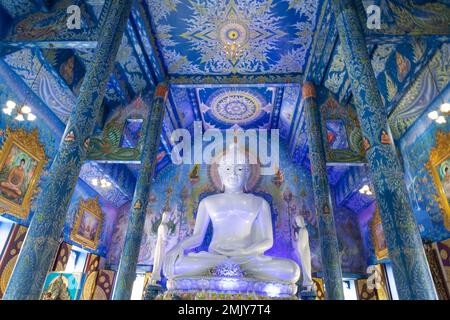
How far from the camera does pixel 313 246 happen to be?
9406mm

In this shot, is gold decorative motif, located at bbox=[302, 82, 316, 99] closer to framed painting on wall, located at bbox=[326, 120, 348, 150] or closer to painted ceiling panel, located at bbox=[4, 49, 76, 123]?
framed painting on wall, located at bbox=[326, 120, 348, 150]

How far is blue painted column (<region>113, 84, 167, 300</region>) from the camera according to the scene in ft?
19.1

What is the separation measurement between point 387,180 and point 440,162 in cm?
361

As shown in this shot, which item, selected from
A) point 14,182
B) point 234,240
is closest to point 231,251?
point 234,240

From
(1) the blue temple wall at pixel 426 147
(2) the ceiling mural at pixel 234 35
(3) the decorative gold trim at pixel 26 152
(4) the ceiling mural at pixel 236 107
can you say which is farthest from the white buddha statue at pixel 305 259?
(3) the decorative gold trim at pixel 26 152

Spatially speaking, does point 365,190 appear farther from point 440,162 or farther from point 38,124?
point 38,124

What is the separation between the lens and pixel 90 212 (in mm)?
9391

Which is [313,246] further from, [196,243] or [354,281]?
[196,243]

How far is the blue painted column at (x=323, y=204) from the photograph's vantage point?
569cm

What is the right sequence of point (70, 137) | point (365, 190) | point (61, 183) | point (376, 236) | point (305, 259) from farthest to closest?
point (376, 236) → point (365, 190) → point (305, 259) → point (70, 137) → point (61, 183)

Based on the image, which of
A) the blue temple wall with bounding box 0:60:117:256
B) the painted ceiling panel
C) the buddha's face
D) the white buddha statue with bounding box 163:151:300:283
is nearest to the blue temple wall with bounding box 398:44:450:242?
the white buddha statue with bounding box 163:151:300:283

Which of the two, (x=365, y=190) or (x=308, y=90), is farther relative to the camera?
(x=365, y=190)

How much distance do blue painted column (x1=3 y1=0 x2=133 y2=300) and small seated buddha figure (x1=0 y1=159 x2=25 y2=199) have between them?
9.32ft

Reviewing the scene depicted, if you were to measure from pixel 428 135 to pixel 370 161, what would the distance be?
381cm
